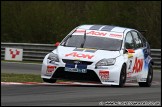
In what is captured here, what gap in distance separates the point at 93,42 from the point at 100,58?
1.14 meters

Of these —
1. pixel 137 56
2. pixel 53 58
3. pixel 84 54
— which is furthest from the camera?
pixel 137 56

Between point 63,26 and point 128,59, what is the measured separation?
16.3 m

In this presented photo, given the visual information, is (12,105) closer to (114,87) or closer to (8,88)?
(8,88)

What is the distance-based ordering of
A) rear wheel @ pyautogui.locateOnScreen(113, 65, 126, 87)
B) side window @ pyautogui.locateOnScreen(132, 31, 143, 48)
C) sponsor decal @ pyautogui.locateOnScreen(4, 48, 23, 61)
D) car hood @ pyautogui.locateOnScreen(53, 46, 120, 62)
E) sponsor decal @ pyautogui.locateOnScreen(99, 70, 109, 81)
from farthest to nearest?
sponsor decal @ pyautogui.locateOnScreen(4, 48, 23, 61) < side window @ pyautogui.locateOnScreen(132, 31, 143, 48) < rear wheel @ pyautogui.locateOnScreen(113, 65, 126, 87) < car hood @ pyautogui.locateOnScreen(53, 46, 120, 62) < sponsor decal @ pyautogui.locateOnScreen(99, 70, 109, 81)

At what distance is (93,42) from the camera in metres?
14.3

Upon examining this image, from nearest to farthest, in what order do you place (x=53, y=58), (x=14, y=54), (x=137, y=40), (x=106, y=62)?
(x=106, y=62)
(x=53, y=58)
(x=137, y=40)
(x=14, y=54)

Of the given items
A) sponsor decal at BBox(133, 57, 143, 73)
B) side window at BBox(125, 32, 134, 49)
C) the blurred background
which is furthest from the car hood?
the blurred background

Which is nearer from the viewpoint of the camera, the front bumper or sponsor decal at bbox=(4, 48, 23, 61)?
the front bumper

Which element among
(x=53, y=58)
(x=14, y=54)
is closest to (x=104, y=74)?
(x=53, y=58)

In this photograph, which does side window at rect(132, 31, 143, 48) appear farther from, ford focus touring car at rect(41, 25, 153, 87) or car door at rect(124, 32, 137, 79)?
car door at rect(124, 32, 137, 79)

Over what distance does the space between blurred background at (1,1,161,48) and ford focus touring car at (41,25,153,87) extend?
41.8ft

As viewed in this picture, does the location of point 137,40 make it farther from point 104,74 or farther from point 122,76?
point 104,74

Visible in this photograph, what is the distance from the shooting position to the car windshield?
1409 cm

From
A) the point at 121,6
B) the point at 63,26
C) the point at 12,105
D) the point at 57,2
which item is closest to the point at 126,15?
the point at 121,6
